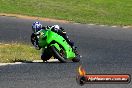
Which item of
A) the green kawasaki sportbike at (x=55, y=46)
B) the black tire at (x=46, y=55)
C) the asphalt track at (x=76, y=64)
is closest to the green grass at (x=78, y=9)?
the asphalt track at (x=76, y=64)

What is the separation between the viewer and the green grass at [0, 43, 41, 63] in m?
14.9

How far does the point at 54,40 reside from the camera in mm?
14523

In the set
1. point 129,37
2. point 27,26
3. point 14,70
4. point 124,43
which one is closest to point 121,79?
point 14,70

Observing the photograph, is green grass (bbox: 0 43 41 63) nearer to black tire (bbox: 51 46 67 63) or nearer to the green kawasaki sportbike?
the green kawasaki sportbike

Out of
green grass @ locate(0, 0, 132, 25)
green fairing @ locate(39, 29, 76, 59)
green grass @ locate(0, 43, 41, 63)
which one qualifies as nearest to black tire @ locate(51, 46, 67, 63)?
green fairing @ locate(39, 29, 76, 59)

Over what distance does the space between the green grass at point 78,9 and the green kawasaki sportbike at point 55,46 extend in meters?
14.0

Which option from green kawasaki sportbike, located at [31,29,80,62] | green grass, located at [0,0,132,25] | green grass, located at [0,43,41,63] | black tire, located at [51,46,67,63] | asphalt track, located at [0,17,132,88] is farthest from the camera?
green grass, located at [0,0,132,25]

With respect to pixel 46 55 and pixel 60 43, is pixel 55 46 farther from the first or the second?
pixel 46 55

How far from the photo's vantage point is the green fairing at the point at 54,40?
14.5 metres

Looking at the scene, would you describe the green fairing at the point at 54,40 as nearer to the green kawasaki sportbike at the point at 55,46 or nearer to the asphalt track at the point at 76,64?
the green kawasaki sportbike at the point at 55,46

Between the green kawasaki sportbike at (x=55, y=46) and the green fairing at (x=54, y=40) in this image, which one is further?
the green fairing at (x=54, y=40)

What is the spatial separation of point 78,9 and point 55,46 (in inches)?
751

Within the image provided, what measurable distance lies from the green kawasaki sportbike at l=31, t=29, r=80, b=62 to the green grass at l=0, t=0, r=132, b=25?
14.0 meters

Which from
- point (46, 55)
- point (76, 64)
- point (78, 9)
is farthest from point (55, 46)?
point (78, 9)
